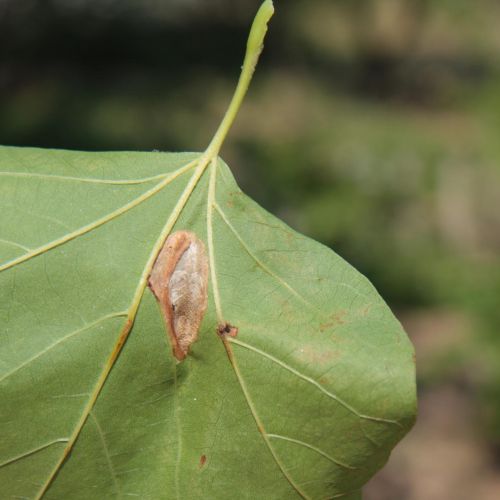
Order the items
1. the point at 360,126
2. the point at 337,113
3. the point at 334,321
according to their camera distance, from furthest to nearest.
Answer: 1. the point at 337,113
2. the point at 360,126
3. the point at 334,321

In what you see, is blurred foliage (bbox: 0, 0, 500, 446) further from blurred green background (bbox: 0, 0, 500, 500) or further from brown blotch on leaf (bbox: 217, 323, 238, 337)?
brown blotch on leaf (bbox: 217, 323, 238, 337)

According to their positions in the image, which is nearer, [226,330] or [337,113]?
[226,330]

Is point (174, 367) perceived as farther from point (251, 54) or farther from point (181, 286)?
point (251, 54)

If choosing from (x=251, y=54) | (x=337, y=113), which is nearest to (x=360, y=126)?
(x=337, y=113)

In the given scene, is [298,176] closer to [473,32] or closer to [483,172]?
[483,172]

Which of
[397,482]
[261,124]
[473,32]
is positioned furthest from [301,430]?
[473,32]

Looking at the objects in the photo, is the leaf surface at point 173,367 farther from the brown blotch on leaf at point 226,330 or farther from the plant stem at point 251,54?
the plant stem at point 251,54

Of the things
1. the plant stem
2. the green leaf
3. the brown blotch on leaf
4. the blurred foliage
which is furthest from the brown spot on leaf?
the blurred foliage

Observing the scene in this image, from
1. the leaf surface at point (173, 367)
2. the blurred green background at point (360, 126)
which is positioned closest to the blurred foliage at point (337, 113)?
the blurred green background at point (360, 126)
